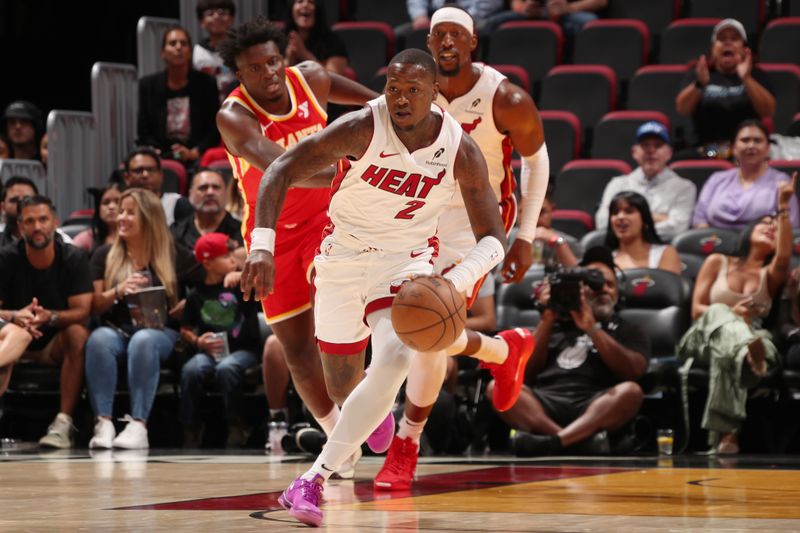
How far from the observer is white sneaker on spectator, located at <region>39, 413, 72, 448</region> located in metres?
7.98

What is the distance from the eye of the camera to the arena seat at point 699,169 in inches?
351

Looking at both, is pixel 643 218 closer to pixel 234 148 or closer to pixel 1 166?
pixel 234 148

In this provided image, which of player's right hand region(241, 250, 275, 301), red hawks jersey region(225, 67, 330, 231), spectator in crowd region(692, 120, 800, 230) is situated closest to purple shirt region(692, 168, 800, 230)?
spectator in crowd region(692, 120, 800, 230)

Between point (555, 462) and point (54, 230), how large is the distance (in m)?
3.65

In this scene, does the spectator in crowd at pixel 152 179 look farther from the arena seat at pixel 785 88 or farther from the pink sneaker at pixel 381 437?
the arena seat at pixel 785 88

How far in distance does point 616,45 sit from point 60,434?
5.15m

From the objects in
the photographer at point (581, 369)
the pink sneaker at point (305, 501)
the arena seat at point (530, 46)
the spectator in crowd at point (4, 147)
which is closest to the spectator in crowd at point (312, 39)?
the arena seat at point (530, 46)

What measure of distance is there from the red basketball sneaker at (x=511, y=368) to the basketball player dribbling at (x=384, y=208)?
3.97ft

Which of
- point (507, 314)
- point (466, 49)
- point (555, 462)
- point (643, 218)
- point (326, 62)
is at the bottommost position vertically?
point (555, 462)

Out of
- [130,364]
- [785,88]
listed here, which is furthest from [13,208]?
[785,88]

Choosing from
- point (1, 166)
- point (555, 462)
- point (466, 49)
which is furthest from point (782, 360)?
point (1, 166)

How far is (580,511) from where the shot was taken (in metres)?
4.09

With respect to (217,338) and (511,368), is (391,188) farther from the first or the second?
(217,338)

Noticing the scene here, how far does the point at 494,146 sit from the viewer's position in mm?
5664
